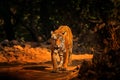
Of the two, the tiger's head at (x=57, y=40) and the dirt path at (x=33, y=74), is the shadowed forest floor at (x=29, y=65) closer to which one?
the dirt path at (x=33, y=74)

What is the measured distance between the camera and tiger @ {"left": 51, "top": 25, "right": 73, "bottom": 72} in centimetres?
1225

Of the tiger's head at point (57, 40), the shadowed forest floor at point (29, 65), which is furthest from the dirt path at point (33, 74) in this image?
the tiger's head at point (57, 40)

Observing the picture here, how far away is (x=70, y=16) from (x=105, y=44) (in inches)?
498

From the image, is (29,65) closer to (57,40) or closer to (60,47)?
(60,47)

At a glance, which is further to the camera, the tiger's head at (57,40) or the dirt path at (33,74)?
the tiger's head at (57,40)

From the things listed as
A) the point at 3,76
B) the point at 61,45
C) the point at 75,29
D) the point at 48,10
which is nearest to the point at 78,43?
the point at 75,29

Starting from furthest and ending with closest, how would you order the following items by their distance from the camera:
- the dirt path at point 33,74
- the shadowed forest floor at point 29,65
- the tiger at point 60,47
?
the tiger at point 60,47, the shadowed forest floor at point 29,65, the dirt path at point 33,74

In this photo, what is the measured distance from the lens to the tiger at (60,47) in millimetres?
12250

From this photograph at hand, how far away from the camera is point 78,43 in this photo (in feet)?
69.9

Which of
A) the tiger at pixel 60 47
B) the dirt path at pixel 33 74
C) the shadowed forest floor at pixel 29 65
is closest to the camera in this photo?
the dirt path at pixel 33 74

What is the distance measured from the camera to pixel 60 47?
12391 millimetres

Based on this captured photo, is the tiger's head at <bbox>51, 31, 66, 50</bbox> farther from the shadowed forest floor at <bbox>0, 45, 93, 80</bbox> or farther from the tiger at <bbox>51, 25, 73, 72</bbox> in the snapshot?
the shadowed forest floor at <bbox>0, 45, 93, 80</bbox>

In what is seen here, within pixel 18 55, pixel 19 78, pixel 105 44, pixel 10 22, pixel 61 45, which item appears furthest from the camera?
pixel 10 22

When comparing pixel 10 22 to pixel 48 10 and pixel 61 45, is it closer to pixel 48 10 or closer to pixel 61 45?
pixel 48 10
